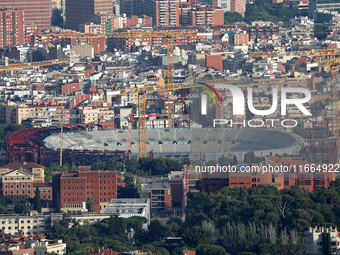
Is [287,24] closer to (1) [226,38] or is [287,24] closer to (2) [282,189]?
(1) [226,38]

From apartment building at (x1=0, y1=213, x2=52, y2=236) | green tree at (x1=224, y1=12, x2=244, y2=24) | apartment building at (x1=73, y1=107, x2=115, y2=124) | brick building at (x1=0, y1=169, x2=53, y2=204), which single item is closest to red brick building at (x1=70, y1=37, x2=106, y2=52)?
green tree at (x1=224, y1=12, x2=244, y2=24)

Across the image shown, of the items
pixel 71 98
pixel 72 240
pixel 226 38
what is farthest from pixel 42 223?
pixel 226 38

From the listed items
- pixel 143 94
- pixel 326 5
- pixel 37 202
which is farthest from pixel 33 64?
pixel 37 202

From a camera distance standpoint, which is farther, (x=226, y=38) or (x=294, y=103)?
(x=226, y=38)

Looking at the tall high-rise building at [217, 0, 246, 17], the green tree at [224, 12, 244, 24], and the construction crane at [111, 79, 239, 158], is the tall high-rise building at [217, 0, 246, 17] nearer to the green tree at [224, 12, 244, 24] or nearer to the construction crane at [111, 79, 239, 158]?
the green tree at [224, 12, 244, 24]

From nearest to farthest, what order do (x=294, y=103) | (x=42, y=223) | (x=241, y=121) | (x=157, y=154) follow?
(x=42, y=223)
(x=294, y=103)
(x=241, y=121)
(x=157, y=154)

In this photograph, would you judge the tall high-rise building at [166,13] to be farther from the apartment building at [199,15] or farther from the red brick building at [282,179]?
the red brick building at [282,179]

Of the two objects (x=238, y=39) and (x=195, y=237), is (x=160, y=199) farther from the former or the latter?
(x=238, y=39)

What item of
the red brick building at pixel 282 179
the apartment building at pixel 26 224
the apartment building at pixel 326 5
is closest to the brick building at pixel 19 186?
the apartment building at pixel 26 224
